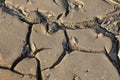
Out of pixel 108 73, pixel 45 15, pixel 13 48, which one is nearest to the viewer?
pixel 108 73

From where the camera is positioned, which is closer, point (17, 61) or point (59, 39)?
point (17, 61)

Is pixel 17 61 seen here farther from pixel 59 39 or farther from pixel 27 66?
pixel 59 39

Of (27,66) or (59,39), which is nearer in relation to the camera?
(27,66)

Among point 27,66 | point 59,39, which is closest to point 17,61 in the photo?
point 27,66

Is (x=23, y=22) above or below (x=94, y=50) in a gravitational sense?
above

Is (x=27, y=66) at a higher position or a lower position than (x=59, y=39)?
lower

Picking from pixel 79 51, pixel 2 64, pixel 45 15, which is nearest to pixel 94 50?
pixel 79 51

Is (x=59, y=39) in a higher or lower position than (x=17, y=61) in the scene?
higher

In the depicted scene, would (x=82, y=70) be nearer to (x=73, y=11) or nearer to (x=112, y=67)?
(x=112, y=67)
